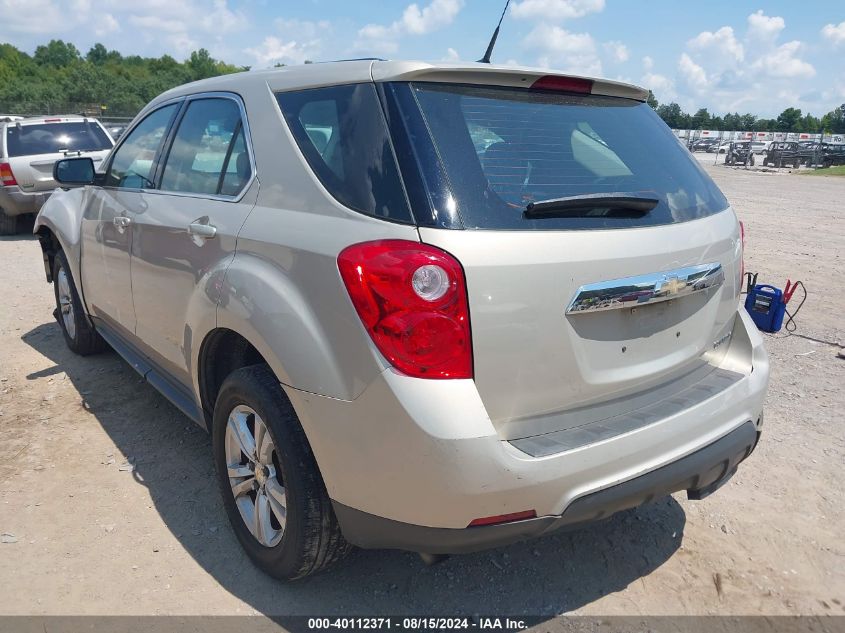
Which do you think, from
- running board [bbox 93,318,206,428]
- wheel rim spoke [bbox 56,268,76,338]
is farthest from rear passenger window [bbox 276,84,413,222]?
wheel rim spoke [bbox 56,268,76,338]

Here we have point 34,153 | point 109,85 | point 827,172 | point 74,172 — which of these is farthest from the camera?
point 109,85

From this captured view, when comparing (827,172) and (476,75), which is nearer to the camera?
(476,75)

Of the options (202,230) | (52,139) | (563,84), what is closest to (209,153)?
(202,230)

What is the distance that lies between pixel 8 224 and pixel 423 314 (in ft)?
36.5

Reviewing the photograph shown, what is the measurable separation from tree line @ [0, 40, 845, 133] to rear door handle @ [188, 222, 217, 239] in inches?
1184

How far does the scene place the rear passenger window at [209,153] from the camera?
276 cm

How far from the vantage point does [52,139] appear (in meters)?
10.6

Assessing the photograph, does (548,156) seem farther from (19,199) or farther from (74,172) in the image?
(19,199)

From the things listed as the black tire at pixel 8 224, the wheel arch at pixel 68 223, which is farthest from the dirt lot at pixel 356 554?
the black tire at pixel 8 224

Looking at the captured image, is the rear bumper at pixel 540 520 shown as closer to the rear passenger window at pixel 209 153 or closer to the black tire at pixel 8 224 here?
the rear passenger window at pixel 209 153

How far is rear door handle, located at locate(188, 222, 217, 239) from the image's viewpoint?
2713mm

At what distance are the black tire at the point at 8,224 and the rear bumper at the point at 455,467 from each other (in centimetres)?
1062

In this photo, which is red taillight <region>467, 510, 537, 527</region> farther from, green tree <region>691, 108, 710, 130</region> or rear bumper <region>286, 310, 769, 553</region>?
green tree <region>691, 108, 710, 130</region>

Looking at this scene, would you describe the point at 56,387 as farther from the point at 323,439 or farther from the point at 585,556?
the point at 585,556
